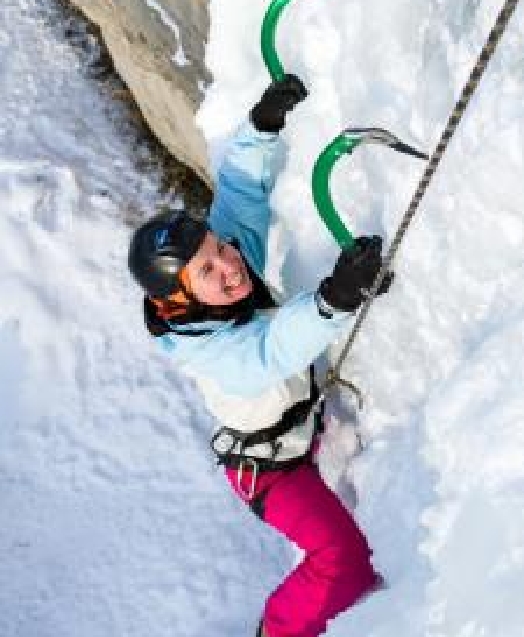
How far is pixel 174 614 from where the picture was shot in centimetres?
448

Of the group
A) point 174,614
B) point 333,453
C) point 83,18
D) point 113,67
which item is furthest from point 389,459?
point 83,18

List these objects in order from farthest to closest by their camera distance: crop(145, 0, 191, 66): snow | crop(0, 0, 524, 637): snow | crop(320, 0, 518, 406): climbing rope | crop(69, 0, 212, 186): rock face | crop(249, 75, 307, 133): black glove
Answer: crop(145, 0, 191, 66): snow < crop(69, 0, 212, 186): rock face < crop(249, 75, 307, 133): black glove < crop(0, 0, 524, 637): snow < crop(320, 0, 518, 406): climbing rope

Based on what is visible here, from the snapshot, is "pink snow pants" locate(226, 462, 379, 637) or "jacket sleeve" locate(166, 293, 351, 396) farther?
"pink snow pants" locate(226, 462, 379, 637)

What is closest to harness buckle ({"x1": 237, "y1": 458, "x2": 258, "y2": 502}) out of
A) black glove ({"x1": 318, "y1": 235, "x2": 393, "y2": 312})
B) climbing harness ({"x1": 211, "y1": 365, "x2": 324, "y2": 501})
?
climbing harness ({"x1": 211, "y1": 365, "x2": 324, "y2": 501})

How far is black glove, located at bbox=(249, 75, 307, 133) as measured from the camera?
340 cm

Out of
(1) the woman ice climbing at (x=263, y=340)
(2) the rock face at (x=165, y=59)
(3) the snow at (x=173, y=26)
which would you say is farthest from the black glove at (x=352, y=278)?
(3) the snow at (x=173, y=26)

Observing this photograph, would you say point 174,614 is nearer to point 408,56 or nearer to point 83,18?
point 408,56

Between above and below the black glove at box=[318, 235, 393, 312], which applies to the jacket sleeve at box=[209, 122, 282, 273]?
below

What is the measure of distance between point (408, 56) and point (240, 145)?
0.71 m

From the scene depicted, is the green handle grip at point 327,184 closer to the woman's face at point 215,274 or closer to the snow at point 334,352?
the snow at point 334,352

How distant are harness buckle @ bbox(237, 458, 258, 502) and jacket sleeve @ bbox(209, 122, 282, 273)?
2.06 feet

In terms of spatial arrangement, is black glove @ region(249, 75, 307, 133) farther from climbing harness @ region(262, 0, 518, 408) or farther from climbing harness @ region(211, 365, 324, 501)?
climbing harness @ region(211, 365, 324, 501)

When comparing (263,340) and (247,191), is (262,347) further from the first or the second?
(247,191)

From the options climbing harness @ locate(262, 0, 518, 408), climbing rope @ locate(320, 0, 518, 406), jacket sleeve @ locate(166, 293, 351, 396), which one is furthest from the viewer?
jacket sleeve @ locate(166, 293, 351, 396)
